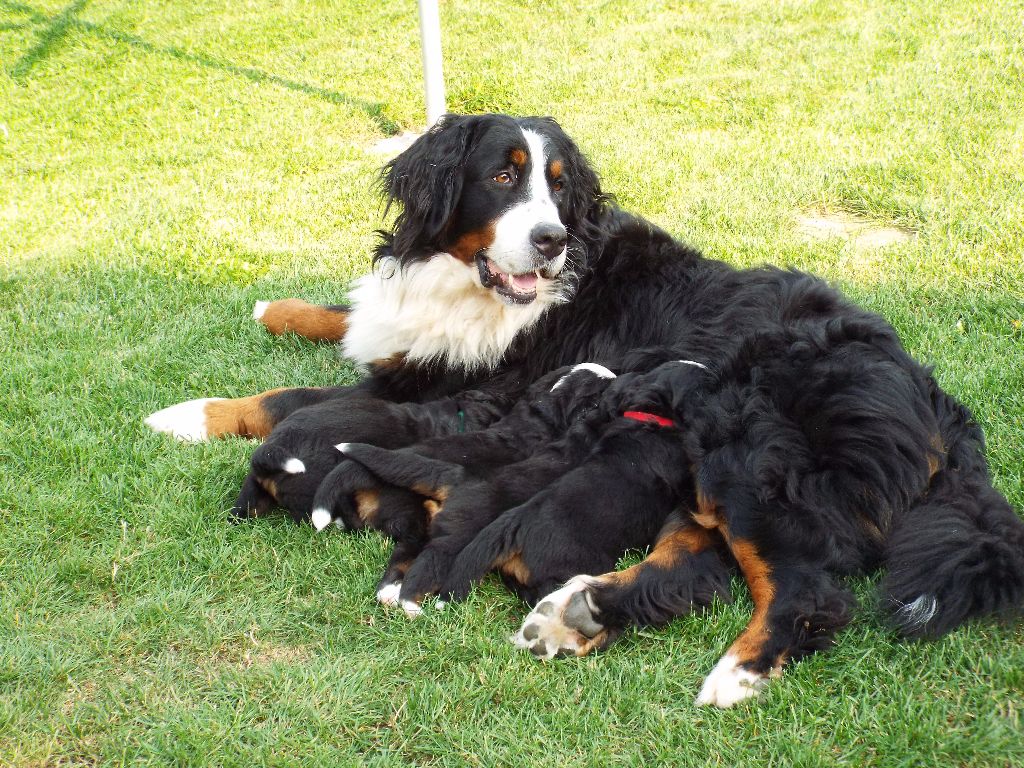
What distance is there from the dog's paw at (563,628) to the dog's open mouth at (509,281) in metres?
1.40

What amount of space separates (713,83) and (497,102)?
1.79 meters

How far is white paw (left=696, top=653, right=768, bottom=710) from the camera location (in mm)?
2375

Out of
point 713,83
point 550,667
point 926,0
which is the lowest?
point 550,667

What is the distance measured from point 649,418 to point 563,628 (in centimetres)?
80

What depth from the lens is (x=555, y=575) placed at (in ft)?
8.84

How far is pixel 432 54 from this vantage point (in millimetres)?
6383

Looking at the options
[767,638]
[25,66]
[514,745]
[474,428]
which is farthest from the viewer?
[25,66]

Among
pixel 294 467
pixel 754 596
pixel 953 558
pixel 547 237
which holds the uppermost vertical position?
pixel 547 237

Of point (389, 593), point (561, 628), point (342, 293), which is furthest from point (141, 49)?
point (561, 628)

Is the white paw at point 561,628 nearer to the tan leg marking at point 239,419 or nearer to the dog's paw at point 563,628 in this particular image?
the dog's paw at point 563,628

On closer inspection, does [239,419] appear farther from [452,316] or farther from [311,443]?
[452,316]

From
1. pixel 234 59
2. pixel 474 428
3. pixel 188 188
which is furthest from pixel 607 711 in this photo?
pixel 234 59

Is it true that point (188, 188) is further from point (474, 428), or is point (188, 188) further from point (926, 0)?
point (926, 0)

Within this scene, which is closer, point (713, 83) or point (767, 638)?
point (767, 638)
